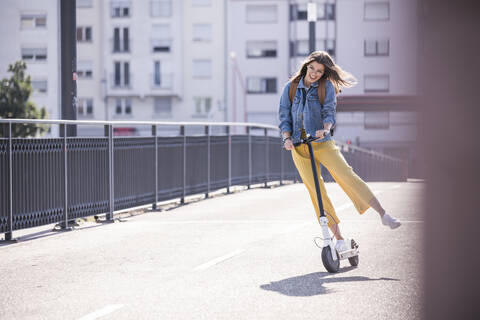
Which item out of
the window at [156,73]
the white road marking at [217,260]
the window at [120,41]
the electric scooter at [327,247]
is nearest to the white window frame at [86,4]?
the window at [120,41]

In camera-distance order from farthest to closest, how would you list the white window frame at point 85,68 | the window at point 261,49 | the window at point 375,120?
1. the white window frame at point 85,68
2. the window at point 261,49
3. the window at point 375,120

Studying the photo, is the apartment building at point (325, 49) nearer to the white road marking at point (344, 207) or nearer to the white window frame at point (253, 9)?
the white window frame at point (253, 9)

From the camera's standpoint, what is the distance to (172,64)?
6122cm

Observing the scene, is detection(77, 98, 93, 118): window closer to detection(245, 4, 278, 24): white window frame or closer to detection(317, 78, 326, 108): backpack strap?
detection(245, 4, 278, 24): white window frame

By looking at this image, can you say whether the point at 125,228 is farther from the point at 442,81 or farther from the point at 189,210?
the point at 442,81

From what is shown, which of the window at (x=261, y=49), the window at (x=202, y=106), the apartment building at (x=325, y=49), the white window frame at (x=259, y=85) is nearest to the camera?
the apartment building at (x=325, y=49)

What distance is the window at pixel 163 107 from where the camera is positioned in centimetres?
6200

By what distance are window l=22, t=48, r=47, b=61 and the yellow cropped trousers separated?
58.1 meters

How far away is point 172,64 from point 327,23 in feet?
41.1

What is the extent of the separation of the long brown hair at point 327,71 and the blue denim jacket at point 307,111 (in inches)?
2.0

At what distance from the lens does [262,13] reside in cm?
6047

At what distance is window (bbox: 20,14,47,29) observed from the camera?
61.3m

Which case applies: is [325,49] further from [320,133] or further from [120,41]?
[320,133]

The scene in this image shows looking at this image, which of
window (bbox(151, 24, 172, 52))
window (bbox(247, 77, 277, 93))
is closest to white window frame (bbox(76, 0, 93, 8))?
window (bbox(151, 24, 172, 52))
